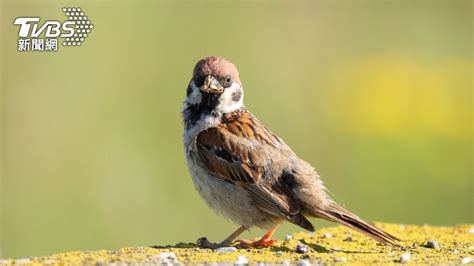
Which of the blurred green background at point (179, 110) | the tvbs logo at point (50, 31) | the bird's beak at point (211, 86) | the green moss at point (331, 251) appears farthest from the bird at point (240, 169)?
the tvbs logo at point (50, 31)

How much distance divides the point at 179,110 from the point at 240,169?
5951 millimetres

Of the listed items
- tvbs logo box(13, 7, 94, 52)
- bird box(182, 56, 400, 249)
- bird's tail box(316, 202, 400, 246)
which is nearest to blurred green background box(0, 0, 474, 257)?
tvbs logo box(13, 7, 94, 52)

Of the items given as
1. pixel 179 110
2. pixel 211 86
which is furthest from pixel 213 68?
pixel 179 110

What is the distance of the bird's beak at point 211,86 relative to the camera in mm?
7383

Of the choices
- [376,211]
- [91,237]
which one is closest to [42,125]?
[91,237]

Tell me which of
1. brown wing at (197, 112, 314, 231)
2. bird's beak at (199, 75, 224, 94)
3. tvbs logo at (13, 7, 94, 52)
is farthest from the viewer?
tvbs logo at (13, 7, 94, 52)

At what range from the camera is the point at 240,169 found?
728cm

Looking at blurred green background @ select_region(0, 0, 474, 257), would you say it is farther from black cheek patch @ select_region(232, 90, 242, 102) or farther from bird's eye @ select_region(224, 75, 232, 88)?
bird's eye @ select_region(224, 75, 232, 88)

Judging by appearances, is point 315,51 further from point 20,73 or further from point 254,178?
point 254,178

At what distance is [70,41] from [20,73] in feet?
3.04

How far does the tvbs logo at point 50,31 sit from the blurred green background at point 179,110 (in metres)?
0.41

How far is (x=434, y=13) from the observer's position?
1723 cm

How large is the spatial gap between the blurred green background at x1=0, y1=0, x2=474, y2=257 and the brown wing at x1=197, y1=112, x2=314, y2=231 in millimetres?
3190

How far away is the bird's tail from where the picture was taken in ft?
22.5
